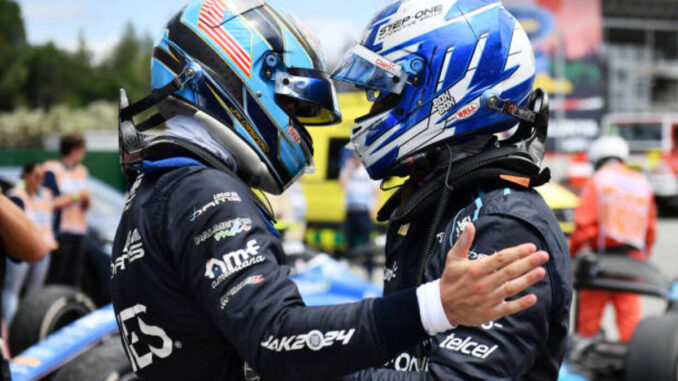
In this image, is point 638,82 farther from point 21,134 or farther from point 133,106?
point 133,106

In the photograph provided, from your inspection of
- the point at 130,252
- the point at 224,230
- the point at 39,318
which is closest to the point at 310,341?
the point at 224,230

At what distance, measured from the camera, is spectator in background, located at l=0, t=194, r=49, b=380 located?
8.92ft

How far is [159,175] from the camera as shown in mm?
1706

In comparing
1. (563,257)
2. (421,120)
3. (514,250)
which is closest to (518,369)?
(563,257)

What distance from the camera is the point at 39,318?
3.98m

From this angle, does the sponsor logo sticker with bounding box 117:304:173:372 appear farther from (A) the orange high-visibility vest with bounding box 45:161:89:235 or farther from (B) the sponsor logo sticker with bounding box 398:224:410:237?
(A) the orange high-visibility vest with bounding box 45:161:89:235

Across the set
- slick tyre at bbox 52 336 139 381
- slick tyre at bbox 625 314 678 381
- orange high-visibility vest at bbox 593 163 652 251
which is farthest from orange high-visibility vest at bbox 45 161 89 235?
slick tyre at bbox 625 314 678 381

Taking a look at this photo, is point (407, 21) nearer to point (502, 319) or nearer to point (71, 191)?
point (502, 319)

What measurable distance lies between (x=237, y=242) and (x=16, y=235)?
1.60 meters

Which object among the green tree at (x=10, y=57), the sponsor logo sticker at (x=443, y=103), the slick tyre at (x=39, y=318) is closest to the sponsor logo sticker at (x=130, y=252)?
the sponsor logo sticker at (x=443, y=103)

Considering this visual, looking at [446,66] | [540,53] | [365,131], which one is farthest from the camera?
[540,53]

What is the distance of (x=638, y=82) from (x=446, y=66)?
4020cm

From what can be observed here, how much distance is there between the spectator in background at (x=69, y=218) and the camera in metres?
7.00

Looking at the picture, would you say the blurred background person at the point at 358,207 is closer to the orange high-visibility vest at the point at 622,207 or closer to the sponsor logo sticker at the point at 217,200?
the orange high-visibility vest at the point at 622,207
